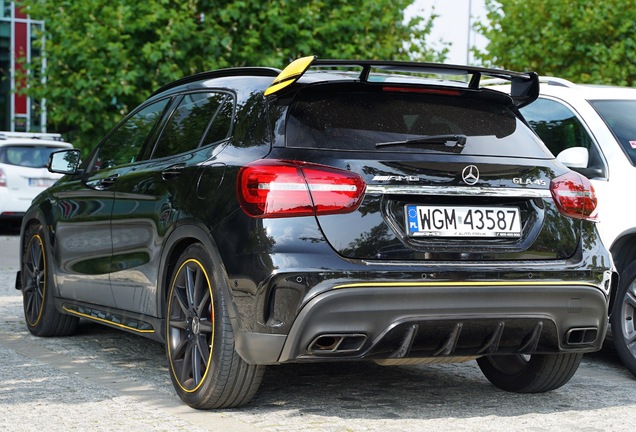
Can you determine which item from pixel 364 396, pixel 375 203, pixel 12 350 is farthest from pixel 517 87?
pixel 12 350

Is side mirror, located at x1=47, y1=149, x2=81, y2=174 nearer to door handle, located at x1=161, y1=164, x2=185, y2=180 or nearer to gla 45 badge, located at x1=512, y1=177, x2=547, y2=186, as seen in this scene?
door handle, located at x1=161, y1=164, x2=185, y2=180

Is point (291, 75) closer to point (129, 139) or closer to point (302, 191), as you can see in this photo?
point (302, 191)

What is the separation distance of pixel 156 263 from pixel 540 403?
6.77ft

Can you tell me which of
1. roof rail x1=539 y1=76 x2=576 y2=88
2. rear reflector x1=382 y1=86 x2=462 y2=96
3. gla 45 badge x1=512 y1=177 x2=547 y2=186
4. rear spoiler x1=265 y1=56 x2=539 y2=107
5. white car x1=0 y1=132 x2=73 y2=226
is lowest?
white car x1=0 y1=132 x2=73 y2=226

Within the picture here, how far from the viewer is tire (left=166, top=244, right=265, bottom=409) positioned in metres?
5.42

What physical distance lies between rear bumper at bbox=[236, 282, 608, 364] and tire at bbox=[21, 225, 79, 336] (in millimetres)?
2987

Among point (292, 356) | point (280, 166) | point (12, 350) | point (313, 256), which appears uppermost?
point (280, 166)

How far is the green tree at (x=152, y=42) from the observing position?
23.2m

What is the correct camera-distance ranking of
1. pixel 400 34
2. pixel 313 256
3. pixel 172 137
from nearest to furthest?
pixel 313 256 → pixel 172 137 → pixel 400 34

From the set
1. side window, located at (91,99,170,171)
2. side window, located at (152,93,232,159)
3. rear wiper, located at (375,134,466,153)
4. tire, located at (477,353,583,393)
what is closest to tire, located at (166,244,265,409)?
side window, located at (152,93,232,159)

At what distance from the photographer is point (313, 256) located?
5094 millimetres

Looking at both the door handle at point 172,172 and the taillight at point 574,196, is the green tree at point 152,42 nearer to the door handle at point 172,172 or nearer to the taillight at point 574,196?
the door handle at point 172,172

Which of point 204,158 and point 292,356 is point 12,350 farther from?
point 292,356

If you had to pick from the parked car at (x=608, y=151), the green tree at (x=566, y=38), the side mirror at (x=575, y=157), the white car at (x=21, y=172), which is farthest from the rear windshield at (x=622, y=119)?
the green tree at (x=566, y=38)
